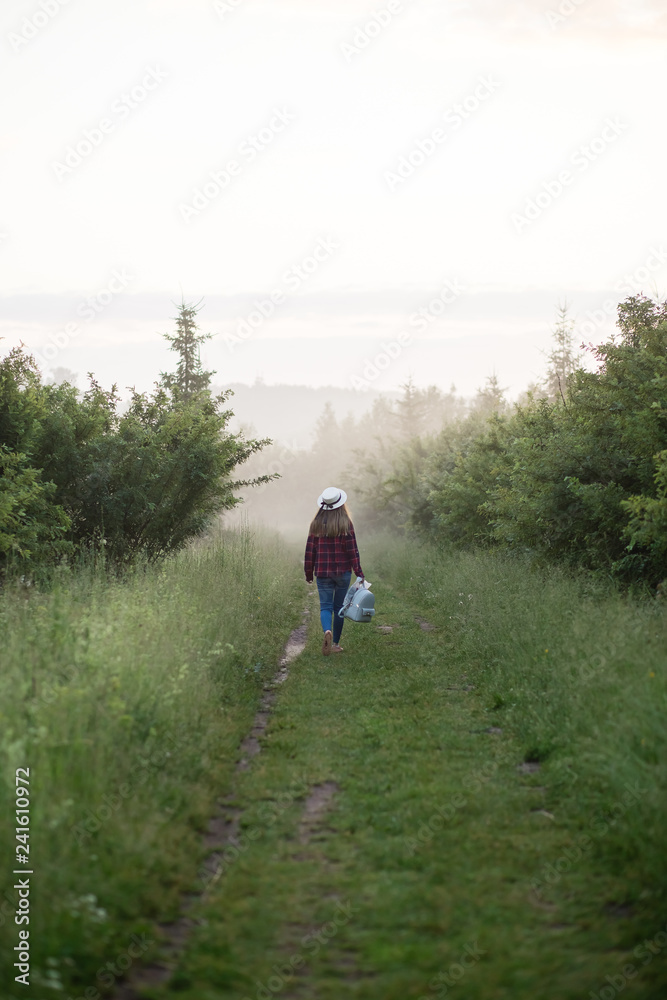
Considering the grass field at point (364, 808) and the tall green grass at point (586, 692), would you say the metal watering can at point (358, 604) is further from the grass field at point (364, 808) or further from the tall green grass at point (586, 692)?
the grass field at point (364, 808)

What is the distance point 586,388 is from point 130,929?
10158 mm

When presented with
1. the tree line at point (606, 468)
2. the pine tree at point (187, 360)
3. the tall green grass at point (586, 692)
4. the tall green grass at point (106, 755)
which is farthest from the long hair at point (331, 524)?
the pine tree at point (187, 360)

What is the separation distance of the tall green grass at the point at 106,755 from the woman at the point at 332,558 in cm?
217

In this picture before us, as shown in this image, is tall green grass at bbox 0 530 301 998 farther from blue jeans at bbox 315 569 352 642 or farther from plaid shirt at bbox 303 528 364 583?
plaid shirt at bbox 303 528 364 583

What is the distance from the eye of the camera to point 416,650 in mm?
10539

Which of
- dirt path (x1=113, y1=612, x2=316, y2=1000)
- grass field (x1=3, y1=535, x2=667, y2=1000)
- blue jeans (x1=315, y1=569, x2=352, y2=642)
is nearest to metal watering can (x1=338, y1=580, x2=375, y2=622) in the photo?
blue jeans (x1=315, y1=569, x2=352, y2=642)

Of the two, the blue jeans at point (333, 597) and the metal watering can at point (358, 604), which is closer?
the metal watering can at point (358, 604)

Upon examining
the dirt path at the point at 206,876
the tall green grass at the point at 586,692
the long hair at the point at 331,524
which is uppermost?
the long hair at the point at 331,524

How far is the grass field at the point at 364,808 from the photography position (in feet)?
11.6

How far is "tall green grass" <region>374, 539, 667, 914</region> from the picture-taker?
14.6 feet

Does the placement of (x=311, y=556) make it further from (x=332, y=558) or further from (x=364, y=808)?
(x=364, y=808)

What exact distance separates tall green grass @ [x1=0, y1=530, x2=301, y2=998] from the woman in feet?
7.10

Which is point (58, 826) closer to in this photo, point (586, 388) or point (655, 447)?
point (655, 447)

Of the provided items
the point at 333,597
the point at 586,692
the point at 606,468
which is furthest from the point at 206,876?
the point at 606,468
